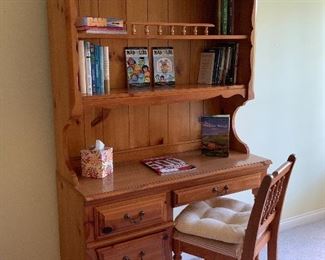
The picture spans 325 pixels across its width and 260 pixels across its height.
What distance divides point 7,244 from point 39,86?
798 mm

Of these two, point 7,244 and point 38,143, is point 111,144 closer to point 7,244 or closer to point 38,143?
point 38,143

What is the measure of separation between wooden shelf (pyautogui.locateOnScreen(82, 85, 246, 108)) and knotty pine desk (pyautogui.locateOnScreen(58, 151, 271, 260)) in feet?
1.17

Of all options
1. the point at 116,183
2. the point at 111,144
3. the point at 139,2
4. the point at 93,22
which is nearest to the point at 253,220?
the point at 116,183

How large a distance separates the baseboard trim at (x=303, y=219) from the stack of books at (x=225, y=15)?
1.61m

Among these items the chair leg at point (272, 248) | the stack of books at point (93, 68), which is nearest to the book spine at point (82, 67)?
the stack of books at point (93, 68)

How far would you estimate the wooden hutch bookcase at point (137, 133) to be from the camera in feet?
5.94

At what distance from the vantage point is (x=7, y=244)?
2.05m

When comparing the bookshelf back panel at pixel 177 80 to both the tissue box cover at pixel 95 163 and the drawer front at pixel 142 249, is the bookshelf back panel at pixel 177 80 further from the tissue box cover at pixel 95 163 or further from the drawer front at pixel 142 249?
the drawer front at pixel 142 249

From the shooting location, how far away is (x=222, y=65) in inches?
90.7

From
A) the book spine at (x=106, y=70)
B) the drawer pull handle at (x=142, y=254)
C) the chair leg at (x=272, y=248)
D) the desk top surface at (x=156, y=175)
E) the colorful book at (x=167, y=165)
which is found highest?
the book spine at (x=106, y=70)

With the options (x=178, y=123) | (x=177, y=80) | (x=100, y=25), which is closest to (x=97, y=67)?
(x=100, y=25)

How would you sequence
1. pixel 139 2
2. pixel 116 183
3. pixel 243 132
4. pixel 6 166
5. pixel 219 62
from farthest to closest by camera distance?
pixel 243 132
pixel 219 62
pixel 139 2
pixel 6 166
pixel 116 183

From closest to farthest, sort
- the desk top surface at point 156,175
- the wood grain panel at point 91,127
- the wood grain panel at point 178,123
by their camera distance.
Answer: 1. the desk top surface at point 156,175
2. the wood grain panel at point 91,127
3. the wood grain panel at point 178,123

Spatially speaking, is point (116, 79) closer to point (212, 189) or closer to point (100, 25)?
point (100, 25)
